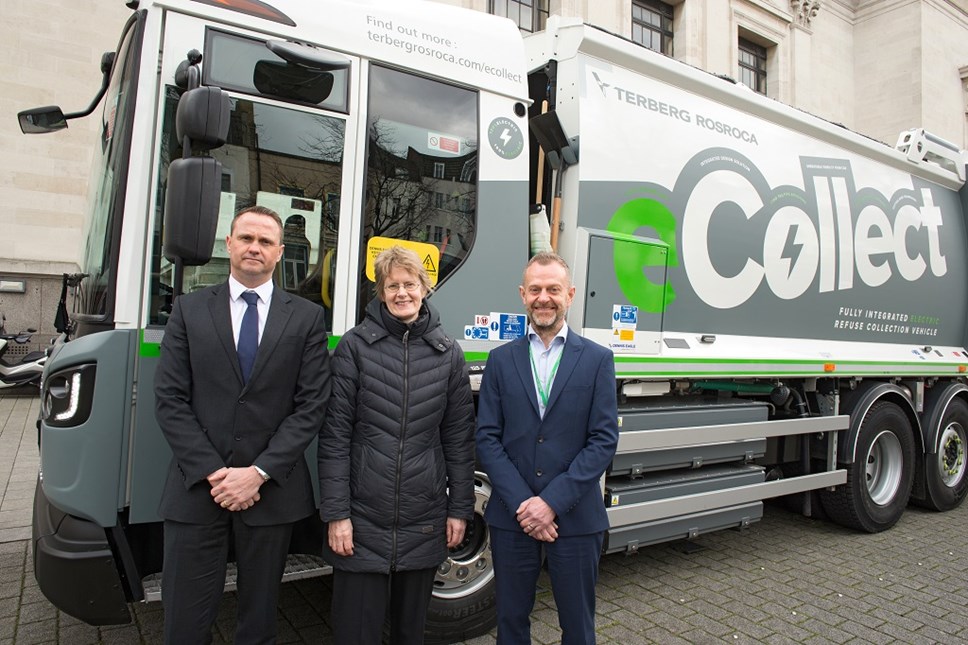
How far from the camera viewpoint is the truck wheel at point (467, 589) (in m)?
3.22

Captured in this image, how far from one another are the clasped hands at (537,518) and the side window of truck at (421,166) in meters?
1.15

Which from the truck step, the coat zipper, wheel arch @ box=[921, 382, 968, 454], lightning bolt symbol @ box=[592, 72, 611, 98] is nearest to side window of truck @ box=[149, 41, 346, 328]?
the coat zipper

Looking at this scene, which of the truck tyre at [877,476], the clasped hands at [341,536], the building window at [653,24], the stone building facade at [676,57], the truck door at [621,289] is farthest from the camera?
the building window at [653,24]

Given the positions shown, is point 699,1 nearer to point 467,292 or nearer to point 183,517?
point 467,292

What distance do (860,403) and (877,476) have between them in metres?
0.98

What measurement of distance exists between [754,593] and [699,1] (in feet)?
58.1

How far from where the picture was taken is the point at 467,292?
319cm

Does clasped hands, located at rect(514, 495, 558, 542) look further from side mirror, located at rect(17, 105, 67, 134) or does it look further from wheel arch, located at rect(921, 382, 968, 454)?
wheel arch, located at rect(921, 382, 968, 454)

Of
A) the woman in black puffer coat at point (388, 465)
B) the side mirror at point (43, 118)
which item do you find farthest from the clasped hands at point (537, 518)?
the side mirror at point (43, 118)

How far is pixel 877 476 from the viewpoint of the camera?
5922 mm

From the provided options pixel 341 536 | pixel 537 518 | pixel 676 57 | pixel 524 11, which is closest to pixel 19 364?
pixel 341 536

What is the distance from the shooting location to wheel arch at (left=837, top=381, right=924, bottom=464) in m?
5.34

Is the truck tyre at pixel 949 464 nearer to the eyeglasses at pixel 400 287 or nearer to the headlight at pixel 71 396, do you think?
the eyeglasses at pixel 400 287

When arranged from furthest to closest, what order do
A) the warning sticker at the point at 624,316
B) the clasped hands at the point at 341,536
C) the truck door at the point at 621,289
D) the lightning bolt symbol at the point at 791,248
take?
the lightning bolt symbol at the point at 791,248 → the warning sticker at the point at 624,316 → the truck door at the point at 621,289 → the clasped hands at the point at 341,536
